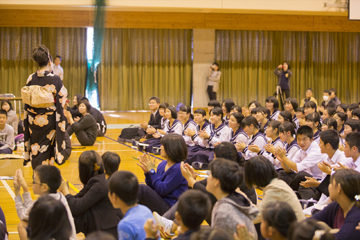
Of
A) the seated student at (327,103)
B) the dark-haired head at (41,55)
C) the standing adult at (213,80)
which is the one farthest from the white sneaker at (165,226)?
the standing adult at (213,80)

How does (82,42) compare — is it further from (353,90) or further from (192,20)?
(353,90)

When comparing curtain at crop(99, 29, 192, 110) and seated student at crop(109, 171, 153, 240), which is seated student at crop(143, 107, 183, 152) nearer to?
seated student at crop(109, 171, 153, 240)

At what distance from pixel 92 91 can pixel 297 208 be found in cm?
1080

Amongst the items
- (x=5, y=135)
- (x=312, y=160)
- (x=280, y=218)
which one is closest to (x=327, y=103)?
(x=312, y=160)

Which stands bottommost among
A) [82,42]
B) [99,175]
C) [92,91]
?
[99,175]

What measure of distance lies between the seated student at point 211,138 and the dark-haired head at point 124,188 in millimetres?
3289

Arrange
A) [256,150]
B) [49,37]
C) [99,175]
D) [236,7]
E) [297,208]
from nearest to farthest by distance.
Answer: [297,208]
[99,175]
[256,150]
[236,7]
[49,37]

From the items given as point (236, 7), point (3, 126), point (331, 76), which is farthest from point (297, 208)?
point (331, 76)

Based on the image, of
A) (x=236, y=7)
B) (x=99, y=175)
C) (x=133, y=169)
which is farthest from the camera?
(x=236, y=7)

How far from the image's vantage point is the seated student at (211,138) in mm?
5535

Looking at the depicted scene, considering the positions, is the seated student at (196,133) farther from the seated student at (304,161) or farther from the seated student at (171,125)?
the seated student at (304,161)

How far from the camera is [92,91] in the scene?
41.4 ft

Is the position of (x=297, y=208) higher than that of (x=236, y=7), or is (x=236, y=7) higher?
(x=236, y=7)

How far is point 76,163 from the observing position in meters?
5.79
